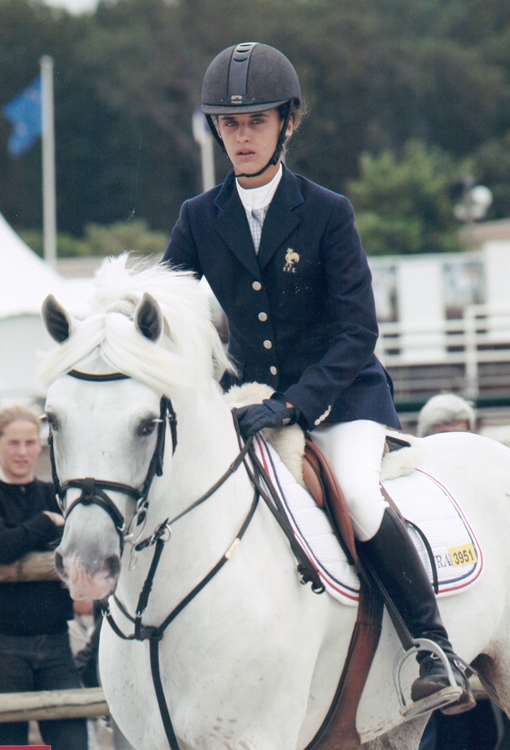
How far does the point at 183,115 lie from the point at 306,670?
5223 centimetres

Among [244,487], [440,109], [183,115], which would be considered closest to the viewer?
[244,487]

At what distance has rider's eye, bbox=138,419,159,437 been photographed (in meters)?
2.92

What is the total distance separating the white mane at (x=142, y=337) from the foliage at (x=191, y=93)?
158 ft

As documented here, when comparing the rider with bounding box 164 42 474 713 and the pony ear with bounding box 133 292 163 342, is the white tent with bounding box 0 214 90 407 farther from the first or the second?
the pony ear with bounding box 133 292 163 342

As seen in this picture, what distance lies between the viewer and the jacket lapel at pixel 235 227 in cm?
380

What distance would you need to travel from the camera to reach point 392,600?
12.3 ft

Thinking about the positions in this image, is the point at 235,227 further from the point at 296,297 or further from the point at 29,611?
the point at 29,611

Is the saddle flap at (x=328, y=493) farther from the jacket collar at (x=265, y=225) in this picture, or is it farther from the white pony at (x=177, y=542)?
the jacket collar at (x=265, y=225)

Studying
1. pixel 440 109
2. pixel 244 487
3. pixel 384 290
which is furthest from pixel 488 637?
pixel 440 109

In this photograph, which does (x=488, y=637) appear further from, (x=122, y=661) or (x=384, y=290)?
(x=384, y=290)

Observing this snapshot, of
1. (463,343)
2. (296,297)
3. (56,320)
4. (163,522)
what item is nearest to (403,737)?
(163,522)

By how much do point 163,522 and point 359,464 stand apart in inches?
35.8

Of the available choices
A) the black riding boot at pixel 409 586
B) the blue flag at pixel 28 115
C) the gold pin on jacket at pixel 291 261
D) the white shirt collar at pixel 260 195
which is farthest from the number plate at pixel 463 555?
the blue flag at pixel 28 115

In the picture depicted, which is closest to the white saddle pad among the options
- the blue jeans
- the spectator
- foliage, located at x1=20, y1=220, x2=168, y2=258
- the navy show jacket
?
the navy show jacket
